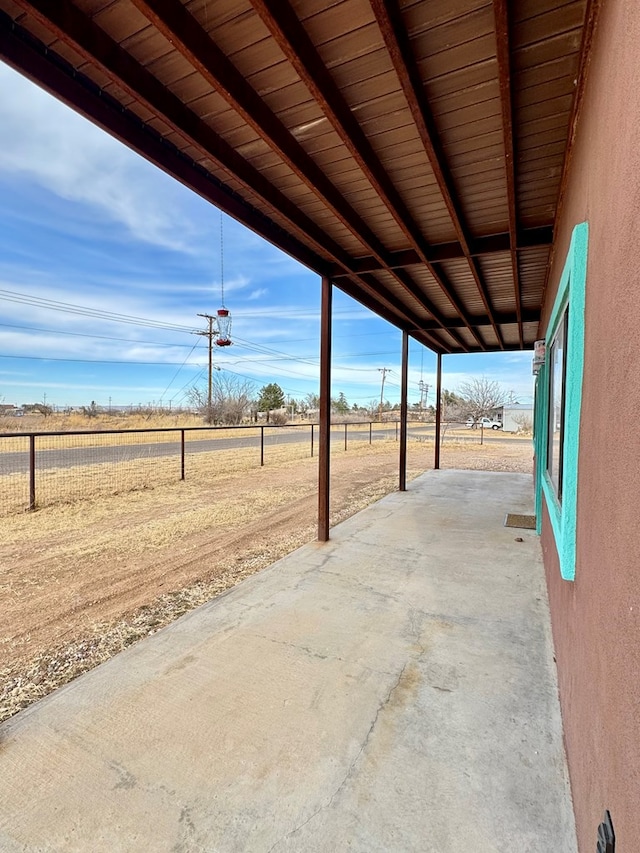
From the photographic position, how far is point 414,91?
1667 mm

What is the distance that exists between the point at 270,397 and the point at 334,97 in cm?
3737

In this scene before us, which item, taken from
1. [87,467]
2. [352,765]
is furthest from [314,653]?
[87,467]

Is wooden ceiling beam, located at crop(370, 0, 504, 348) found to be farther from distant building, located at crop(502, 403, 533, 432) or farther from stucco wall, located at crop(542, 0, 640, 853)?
distant building, located at crop(502, 403, 533, 432)

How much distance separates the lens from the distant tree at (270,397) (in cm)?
3769

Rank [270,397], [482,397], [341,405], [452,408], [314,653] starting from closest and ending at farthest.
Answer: [314,653], [270,397], [482,397], [452,408], [341,405]

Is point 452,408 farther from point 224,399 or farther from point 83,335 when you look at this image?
point 83,335

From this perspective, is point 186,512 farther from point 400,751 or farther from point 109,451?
point 109,451

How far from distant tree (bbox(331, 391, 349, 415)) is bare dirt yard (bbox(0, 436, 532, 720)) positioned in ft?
126

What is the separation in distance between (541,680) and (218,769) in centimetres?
155

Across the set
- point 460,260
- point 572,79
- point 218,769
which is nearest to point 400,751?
point 218,769

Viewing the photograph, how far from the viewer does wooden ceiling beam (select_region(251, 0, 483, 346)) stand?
1.37m

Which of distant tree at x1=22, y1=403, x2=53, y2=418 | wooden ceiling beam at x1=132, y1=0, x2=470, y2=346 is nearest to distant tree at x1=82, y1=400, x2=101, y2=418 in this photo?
distant tree at x1=22, y1=403, x2=53, y2=418

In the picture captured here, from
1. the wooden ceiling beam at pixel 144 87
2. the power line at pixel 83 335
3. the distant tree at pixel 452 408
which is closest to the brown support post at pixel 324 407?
the wooden ceiling beam at pixel 144 87

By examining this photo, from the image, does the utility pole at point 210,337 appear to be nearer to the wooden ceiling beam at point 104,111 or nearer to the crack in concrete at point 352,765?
the wooden ceiling beam at point 104,111
